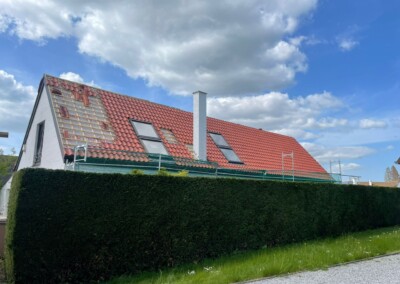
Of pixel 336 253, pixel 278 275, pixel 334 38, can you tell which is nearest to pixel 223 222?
pixel 278 275

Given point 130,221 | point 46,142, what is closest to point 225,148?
point 46,142

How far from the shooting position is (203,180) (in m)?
8.93

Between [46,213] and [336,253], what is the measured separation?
22.3ft

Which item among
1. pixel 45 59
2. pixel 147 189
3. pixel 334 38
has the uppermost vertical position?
pixel 334 38

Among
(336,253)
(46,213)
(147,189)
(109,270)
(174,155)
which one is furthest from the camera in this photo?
(174,155)

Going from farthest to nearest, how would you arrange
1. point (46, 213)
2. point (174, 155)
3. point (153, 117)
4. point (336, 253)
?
1. point (153, 117)
2. point (174, 155)
3. point (336, 253)
4. point (46, 213)

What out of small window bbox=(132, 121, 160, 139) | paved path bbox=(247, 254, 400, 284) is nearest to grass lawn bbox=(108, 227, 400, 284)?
paved path bbox=(247, 254, 400, 284)

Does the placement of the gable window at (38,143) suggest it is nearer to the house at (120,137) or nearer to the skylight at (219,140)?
the house at (120,137)

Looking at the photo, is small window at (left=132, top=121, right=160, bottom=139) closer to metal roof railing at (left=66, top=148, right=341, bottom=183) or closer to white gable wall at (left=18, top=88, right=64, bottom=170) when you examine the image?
metal roof railing at (left=66, top=148, right=341, bottom=183)

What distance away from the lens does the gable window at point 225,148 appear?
17.5m

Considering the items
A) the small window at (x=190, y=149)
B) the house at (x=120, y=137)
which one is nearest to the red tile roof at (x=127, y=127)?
the house at (x=120, y=137)

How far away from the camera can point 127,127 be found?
14.6 metres

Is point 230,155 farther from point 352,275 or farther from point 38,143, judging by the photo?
point 352,275

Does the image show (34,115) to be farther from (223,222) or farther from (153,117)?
(223,222)
